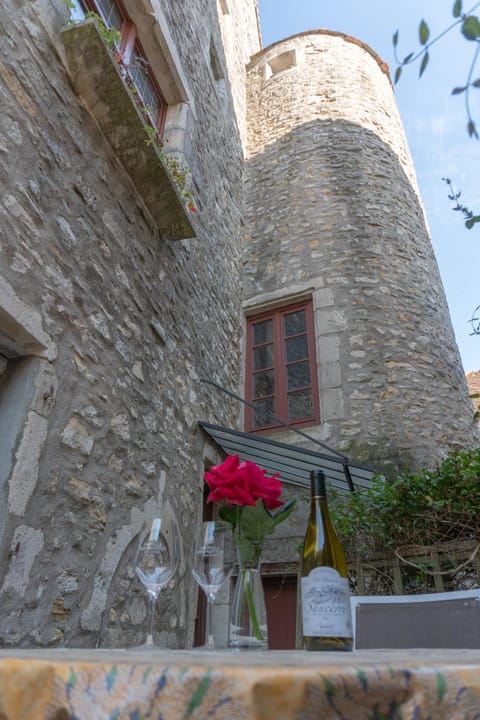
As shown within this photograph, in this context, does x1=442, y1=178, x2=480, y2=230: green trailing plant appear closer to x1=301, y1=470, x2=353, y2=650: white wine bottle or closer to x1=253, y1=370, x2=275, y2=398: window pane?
x1=301, y1=470, x2=353, y2=650: white wine bottle

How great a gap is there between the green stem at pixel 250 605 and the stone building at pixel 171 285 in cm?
69

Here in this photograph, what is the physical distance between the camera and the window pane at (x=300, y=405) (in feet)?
15.7

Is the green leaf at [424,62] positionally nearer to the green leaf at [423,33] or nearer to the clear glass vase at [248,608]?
the green leaf at [423,33]

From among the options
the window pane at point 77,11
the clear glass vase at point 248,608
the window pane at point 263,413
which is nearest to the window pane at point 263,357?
the window pane at point 263,413

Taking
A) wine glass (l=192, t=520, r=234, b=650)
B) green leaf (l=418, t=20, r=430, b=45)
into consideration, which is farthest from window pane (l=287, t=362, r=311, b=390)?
green leaf (l=418, t=20, r=430, b=45)

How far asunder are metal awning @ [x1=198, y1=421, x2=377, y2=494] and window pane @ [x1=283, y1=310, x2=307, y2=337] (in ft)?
5.44

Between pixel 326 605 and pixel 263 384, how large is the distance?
4124 mm

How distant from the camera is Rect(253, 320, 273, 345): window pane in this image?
5.46 m

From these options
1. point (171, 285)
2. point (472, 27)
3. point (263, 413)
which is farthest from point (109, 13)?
point (263, 413)

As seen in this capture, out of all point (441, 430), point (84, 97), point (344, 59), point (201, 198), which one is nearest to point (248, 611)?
point (84, 97)

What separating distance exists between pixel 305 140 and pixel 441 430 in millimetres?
4310

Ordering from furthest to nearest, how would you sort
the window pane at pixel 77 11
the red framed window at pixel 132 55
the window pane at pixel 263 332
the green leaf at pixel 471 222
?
the window pane at pixel 263 332 → the red framed window at pixel 132 55 → the window pane at pixel 77 11 → the green leaf at pixel 471 222

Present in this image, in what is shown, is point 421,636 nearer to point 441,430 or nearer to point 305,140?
point 441,430

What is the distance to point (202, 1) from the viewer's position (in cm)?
557
